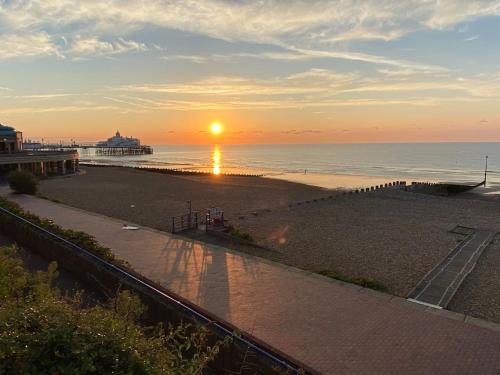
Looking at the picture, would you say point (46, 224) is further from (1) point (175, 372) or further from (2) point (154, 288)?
(1) point (175, 372)

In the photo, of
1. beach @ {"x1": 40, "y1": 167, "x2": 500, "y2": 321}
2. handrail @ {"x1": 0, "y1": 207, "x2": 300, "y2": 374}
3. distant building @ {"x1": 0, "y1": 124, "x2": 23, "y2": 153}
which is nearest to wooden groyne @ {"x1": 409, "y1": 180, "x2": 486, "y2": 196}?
beach @ {"x1": 40, "y1": 167, "x2": 500, "y2": 321}

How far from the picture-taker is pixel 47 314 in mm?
4668

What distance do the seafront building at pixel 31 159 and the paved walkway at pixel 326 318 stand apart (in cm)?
3885

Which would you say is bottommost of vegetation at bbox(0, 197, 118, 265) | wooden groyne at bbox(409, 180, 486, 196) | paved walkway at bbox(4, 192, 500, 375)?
wooden groyne at bbox(409, 180, 486, 196)

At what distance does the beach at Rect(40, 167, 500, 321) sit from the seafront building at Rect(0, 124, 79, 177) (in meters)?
5.98

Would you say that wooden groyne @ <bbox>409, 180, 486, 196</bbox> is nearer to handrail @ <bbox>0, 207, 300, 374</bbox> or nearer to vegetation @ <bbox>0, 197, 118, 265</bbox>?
vegetation @ <bbox>0, 197, 118, 265</bbox>

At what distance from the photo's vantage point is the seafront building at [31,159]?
45.8 m

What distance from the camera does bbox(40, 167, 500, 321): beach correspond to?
1472 centimetres

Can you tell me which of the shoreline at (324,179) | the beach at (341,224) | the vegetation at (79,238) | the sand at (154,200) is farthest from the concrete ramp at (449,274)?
the shoreline at (324,179)

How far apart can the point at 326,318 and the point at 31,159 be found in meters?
48.2

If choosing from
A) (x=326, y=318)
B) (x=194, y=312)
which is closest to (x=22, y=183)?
(x=194, y=312)

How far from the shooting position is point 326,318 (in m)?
9.59

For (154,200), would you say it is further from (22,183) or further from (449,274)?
(449,274)

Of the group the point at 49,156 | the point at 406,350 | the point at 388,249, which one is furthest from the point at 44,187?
the point at 406,350
